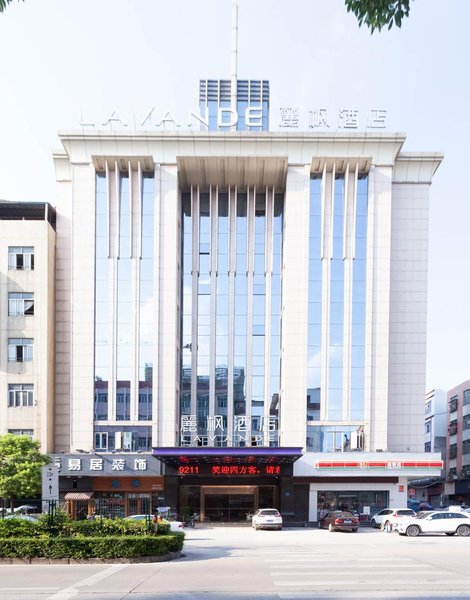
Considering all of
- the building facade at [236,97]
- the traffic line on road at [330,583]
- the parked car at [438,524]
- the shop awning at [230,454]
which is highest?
the building facade at [236,97]

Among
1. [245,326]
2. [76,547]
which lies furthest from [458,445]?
[76,547]

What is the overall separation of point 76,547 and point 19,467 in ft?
53.6

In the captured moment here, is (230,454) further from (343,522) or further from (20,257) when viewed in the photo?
(20,257)

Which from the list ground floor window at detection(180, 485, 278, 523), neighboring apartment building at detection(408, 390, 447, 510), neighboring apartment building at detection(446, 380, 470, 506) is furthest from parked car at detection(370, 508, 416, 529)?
neighboring apartment building at detection(408, 390, 447, 510)

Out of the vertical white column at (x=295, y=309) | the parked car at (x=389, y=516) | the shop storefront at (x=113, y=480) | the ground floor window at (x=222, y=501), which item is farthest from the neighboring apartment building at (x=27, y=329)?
the parked car at (x=389, y=516)

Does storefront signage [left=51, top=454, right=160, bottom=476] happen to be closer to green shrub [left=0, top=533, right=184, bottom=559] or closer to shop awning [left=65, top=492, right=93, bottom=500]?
shop awning [left=65, top=492, right=93, bottom=500]

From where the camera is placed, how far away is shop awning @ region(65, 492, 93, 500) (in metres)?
35.7

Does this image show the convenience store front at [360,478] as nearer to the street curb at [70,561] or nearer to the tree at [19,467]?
the tree at [19,467]

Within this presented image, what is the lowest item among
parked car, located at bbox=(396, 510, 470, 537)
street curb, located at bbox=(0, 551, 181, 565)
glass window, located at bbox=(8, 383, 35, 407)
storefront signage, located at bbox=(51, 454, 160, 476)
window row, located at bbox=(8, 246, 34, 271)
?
parked car, located at bbox=(396, 510, 470, 537)

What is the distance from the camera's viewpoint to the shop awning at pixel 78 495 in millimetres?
35719

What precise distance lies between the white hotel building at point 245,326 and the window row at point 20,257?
7.17 feet

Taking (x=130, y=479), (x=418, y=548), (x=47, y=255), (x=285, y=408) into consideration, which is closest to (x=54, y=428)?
(x=130, y=479)

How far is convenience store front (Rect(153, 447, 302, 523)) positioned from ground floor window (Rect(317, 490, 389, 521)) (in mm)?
2097

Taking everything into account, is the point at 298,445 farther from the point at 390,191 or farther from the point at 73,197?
the point at 73,197
